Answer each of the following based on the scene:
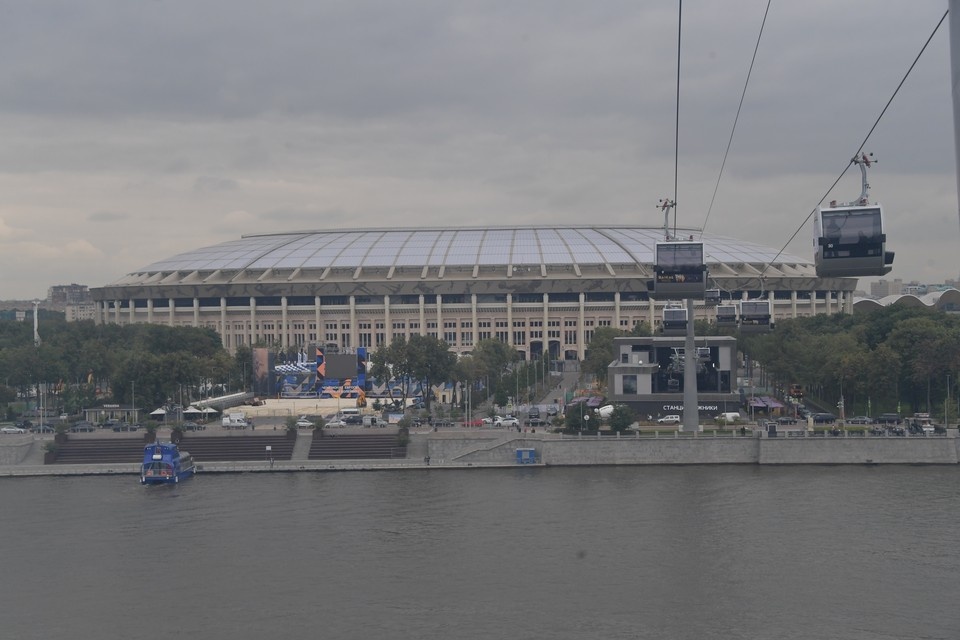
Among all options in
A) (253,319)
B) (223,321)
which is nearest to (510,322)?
(253,319)

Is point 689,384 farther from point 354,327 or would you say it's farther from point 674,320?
point 354,327

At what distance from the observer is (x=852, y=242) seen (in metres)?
15.4

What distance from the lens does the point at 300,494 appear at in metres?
31.4

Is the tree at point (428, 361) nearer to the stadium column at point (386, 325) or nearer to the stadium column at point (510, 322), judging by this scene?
the stadium column at point (510, 322)

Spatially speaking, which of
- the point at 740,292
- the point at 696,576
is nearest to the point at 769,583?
the point at 696,576

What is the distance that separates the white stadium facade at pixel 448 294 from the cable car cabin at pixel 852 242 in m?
53.1

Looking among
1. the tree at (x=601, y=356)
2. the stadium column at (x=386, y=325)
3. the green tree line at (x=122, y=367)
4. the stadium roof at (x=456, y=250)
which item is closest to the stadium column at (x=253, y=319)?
the stadium roof at (x=456, y=250)

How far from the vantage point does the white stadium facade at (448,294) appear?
70188mm

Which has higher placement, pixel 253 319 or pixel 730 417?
pixel 253 319

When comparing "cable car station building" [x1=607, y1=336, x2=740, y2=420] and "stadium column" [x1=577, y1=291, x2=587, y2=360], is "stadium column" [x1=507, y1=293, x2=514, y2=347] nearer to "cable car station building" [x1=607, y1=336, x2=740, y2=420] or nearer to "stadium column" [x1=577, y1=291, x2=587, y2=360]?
"stadium column" [x1=577, y1=291, x2=587, y2=360]

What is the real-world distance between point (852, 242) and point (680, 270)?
53.1 feet

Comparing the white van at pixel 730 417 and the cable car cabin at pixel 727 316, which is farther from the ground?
the cable car cabin at pixel 727 316

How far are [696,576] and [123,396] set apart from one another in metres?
31.8

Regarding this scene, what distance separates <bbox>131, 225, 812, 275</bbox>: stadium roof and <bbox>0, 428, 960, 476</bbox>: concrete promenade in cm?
3518
